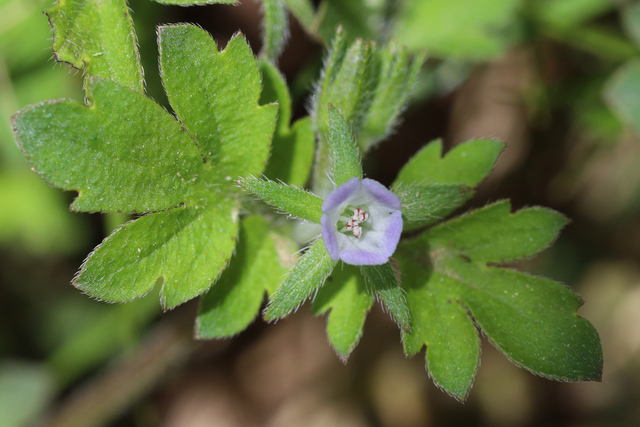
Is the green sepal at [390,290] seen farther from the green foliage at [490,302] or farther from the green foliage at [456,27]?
the green foliage at [456,27]

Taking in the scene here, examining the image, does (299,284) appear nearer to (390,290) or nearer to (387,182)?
(390,290)

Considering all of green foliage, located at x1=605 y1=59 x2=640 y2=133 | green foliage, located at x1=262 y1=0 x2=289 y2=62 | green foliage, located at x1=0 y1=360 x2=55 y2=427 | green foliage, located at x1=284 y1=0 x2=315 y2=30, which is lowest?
green foliage, located at x1=0 y1=360 x2=55 y2=427

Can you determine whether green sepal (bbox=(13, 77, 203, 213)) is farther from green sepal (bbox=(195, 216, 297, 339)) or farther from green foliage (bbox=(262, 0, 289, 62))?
green foliage (bbox=(262, 0, 289, 62))

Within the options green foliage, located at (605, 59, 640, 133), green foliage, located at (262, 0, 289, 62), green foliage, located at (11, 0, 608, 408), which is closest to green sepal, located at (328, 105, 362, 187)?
green foliage, located at (11, 0, 608, 408)

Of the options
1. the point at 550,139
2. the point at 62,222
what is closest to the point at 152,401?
the point at 62,222

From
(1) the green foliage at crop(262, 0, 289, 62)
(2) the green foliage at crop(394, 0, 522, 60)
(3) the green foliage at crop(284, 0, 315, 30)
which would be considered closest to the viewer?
(1) the green foliage at crop(262, 0, 289, 62)

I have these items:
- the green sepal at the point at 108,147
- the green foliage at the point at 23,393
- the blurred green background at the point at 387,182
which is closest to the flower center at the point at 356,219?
the green sepal at the point at 108,147

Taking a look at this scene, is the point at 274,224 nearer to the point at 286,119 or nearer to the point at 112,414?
the point at 286,119
